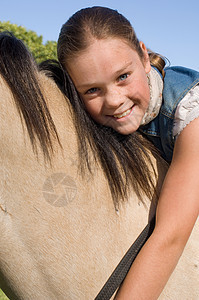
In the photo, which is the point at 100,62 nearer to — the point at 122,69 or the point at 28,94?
the point at 122,69

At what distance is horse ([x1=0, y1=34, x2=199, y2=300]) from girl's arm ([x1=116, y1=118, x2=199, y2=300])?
0.08 metres

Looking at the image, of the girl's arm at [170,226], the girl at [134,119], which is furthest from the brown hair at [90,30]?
the girl's arm at [170,226]

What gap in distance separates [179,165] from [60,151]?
0.41 m

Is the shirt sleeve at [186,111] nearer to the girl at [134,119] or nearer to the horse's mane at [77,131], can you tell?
the girl at [134,119]

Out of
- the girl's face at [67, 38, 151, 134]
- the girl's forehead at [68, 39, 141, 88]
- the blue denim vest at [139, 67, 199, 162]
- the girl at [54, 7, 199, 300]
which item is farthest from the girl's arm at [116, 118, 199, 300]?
the girl's forehead at [68, 39, 141, 88]

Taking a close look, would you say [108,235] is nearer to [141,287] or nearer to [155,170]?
[141,287]

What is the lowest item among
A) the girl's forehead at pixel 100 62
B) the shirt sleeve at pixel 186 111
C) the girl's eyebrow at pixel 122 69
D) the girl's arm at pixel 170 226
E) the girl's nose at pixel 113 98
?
the girl's arm at pixel 170 226

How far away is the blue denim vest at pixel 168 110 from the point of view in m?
1.30

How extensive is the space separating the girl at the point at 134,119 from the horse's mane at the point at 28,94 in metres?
0.12

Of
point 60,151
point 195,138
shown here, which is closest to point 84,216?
point 60,151

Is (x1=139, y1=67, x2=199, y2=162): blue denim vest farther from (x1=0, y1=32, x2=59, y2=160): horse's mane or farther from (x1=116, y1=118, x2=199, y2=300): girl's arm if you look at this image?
(x1=0, y1=32, x2=59, y2=160): horse's mane

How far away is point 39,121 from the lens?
1.13 metres

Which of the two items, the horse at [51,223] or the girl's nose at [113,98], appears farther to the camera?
the girl's nose at [113,98]

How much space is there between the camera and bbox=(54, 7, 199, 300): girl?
3.68ft
